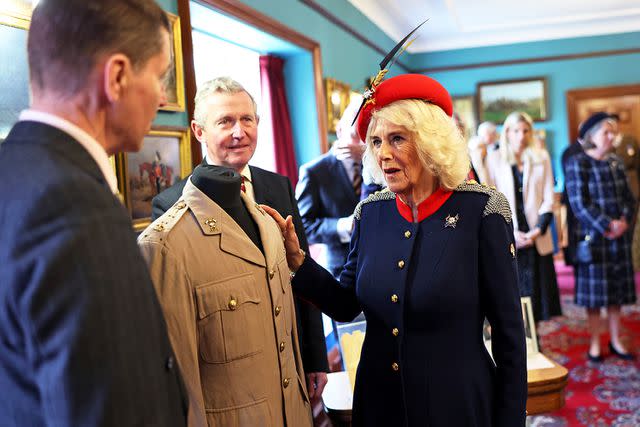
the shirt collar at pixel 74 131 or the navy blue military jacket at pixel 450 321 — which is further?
the navy blue military jacket at pixel 450 321

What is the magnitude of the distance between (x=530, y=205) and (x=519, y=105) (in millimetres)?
6895

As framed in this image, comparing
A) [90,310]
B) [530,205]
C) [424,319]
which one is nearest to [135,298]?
[90,310]

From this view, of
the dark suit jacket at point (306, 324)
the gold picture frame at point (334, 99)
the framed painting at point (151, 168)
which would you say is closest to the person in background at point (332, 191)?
the framed painting at point (151, 168)

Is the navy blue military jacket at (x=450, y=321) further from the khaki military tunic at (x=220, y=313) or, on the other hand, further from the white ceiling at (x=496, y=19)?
the white ceiling at (x=496, y=19)

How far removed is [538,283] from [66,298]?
4443mm

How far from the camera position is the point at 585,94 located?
1073 centimetres

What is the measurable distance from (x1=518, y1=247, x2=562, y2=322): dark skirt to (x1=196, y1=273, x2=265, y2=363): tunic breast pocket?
12.1ft

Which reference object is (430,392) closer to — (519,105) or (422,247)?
(422,247)

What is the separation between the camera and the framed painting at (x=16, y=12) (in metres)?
2.18

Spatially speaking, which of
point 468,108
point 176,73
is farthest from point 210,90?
point 468,108

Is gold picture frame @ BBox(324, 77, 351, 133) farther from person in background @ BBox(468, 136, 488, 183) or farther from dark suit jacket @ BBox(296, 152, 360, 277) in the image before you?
dark suit jacket @ BBox(296, 152, 360, 277)

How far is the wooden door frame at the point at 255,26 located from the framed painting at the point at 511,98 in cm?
602

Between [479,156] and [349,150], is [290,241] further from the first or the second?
[479,156]

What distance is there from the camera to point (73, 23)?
896 millimetres
